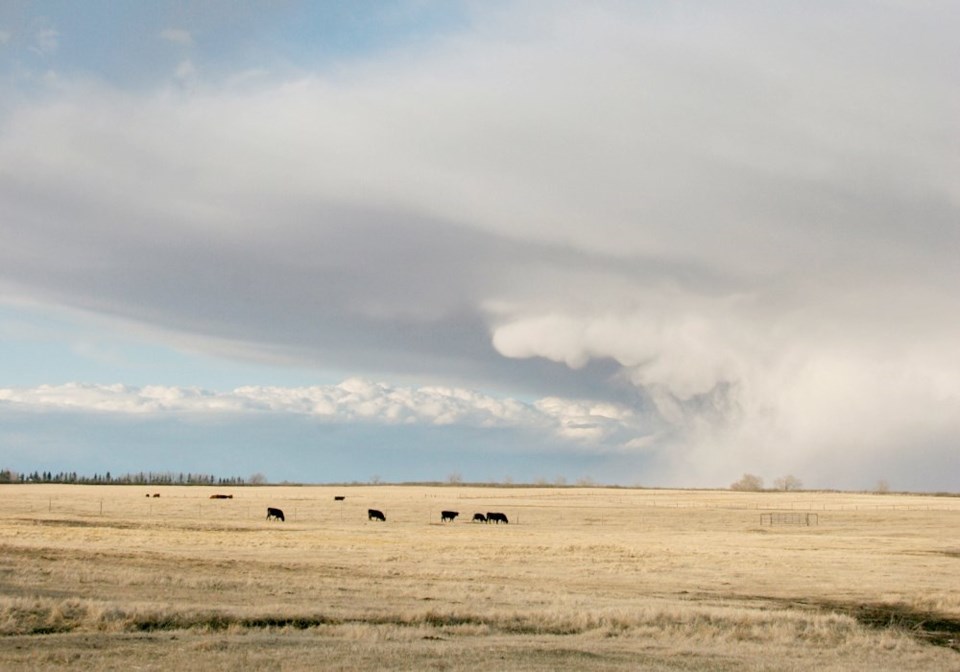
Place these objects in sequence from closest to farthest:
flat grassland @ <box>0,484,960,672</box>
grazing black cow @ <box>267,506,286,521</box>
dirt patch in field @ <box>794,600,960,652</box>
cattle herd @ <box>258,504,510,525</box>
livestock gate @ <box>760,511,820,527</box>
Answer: flat grassland @ <box>0,484,960,672</box> < dirt patch in field @ <box>794,600,960,652</box> < grazing black cow @ <box>267,506,286,521</box> < cattle herd @ <box>258,504,510,525</box> < livestock gate @ <box>760,511,820,527</box>

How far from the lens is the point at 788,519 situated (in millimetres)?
103000

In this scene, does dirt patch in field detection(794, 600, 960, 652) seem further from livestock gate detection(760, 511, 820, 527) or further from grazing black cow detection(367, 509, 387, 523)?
livestock gate detection(760, 511, 820, 527)

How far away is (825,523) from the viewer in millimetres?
97062

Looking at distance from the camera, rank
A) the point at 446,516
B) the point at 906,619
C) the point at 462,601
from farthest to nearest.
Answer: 1. the point at 446,516
2. the point at 906,619
3. the point at 462,601

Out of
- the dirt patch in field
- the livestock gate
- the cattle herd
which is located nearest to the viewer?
the dirt patch in field

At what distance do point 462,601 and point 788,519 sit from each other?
3150 inches

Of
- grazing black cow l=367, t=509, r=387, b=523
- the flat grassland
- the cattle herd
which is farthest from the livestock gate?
grazing black cow l=367, t=509, r=387, b=523

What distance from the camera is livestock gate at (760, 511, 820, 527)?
97125mm

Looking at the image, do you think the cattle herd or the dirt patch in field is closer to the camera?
the dirt patch in field

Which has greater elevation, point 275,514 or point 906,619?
point 906,619

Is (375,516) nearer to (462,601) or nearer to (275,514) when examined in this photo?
(275,514)

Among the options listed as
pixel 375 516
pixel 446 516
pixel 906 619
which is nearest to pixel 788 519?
pixel 446 516

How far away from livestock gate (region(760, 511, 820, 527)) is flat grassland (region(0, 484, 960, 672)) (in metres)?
29.4

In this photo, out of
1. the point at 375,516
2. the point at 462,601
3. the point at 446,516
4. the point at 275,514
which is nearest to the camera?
the point at 462,601
